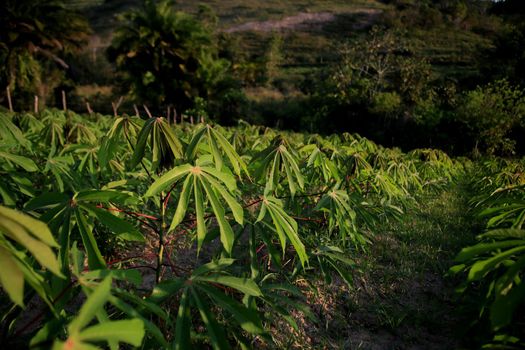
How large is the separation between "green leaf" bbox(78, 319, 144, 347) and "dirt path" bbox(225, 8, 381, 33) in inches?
1435

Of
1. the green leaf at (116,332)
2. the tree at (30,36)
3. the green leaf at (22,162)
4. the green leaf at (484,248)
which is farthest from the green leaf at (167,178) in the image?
the tree at (30,36)

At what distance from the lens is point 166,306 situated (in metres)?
1.62

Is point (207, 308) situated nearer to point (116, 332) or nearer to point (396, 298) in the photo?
point (116, 332)

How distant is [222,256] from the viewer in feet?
4.17

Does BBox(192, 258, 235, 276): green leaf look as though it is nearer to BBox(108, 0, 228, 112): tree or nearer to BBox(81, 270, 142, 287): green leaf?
BBox(81, 270, 142, 287): green leaf

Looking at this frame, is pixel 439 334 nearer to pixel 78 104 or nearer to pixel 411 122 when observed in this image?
pixel 411 122

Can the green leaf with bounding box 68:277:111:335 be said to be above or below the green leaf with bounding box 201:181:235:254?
above

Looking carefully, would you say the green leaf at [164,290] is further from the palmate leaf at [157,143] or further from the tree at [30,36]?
the tree at [30,36]

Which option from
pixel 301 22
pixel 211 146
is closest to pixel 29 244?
pixel 211 146

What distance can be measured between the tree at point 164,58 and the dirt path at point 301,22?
785 inches

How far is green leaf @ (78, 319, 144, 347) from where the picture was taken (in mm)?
440

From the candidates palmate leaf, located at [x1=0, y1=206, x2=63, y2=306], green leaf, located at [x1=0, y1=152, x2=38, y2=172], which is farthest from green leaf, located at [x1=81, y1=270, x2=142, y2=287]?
green leaf, located at [x1=0, y1=152, x2=38, y2=172]

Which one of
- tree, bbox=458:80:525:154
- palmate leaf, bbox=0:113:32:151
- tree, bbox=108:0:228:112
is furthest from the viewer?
tree, bbox=108:0:228:112

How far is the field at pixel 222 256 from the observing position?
0.67 m
